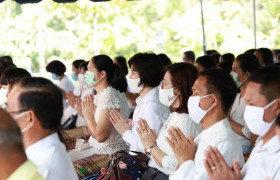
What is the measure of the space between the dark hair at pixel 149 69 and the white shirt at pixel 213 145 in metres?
1.21

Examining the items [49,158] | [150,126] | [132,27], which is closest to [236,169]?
[49,158]

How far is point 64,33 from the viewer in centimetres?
1540

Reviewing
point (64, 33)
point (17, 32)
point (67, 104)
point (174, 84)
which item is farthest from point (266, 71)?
point (64, 33)

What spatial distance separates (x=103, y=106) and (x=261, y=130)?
74.9 inches

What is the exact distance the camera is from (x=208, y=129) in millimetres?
2914

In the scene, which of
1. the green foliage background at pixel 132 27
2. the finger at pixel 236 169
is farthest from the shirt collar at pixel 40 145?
the green foliage background at pixel 132 27

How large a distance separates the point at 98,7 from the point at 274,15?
532 cm

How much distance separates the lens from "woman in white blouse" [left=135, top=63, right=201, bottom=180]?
11.0 ft

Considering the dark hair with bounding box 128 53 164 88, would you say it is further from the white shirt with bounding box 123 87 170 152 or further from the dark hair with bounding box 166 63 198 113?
the dark hair with bounding box 166 63 198 113

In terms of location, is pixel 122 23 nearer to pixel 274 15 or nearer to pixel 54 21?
pixel 54 21

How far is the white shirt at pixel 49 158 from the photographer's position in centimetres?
234

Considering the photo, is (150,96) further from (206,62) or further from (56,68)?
(56,68)

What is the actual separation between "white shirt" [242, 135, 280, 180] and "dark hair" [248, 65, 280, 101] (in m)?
0.20

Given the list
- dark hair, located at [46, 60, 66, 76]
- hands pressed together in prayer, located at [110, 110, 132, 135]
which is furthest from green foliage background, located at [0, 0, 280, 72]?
hands pressed together in prayer, located at [110, 110, 132, 135]
